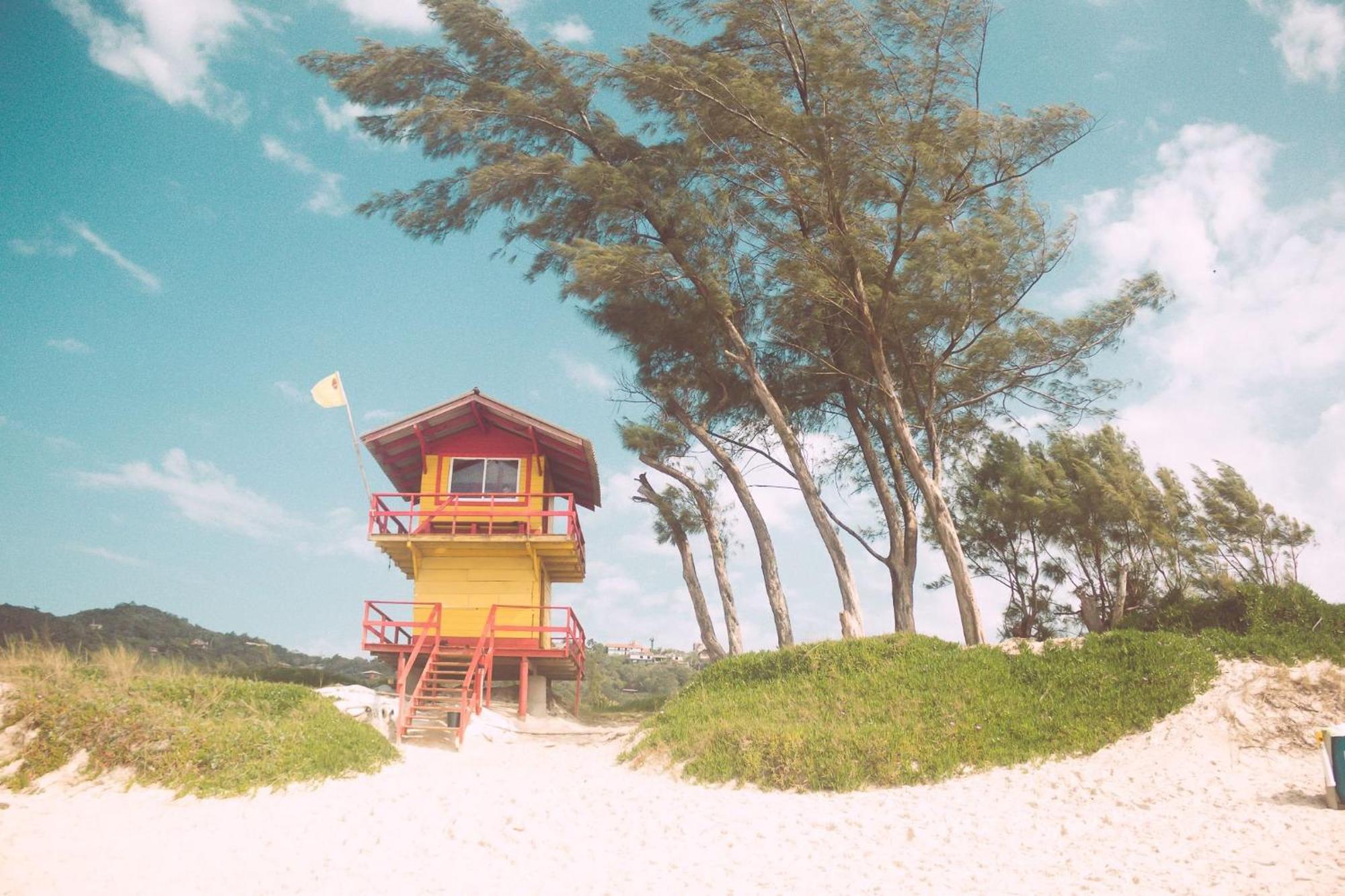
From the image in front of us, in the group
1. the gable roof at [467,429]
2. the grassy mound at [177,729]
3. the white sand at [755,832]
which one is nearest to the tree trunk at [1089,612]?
the white sand at [755,832]

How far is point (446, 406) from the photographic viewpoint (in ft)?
66.6

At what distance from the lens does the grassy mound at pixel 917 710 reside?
1202 cm

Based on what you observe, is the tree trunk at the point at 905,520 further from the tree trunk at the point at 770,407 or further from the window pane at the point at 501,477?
the window pane at the point at 501,477

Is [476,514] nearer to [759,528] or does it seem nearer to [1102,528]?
[759,528]

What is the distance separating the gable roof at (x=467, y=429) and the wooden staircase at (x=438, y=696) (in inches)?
193

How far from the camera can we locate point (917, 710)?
1341 centimetres

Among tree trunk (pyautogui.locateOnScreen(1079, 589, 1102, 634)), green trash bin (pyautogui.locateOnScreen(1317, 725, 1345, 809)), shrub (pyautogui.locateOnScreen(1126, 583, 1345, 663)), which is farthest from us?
tree trunk (pyautogui.locateOnScreen(1079, 589, 1102, 634))

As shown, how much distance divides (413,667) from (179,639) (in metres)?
18.8

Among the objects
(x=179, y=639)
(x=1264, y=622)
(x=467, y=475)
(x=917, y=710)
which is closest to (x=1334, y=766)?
(x=917, y=710)

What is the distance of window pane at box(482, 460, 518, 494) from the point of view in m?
20.8

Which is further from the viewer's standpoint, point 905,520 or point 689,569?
point 689,569

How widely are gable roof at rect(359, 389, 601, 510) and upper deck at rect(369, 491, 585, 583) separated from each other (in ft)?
3.71

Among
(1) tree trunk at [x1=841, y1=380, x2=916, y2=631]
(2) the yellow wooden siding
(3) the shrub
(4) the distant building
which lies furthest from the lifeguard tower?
(4) the distant building

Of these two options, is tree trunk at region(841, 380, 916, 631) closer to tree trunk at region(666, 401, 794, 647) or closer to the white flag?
tree trunk at region(666, 401, 794, 647)
